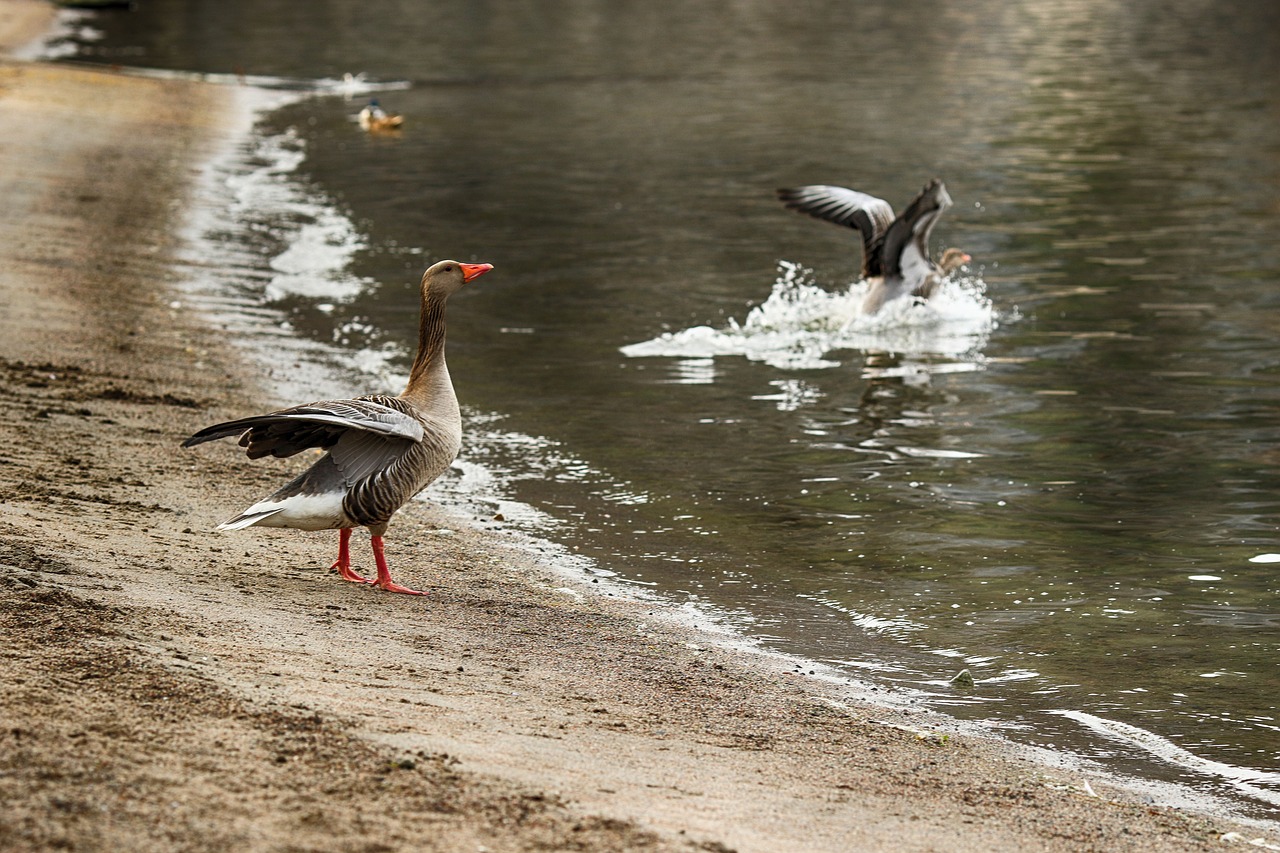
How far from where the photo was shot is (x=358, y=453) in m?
7.98

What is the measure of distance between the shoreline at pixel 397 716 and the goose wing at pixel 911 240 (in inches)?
329

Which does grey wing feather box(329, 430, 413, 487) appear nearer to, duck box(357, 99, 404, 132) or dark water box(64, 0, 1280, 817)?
dark water box(64, 0, 1280, 817)

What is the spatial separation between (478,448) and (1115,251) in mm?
12048

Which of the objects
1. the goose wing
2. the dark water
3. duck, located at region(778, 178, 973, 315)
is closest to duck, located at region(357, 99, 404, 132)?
the dark water

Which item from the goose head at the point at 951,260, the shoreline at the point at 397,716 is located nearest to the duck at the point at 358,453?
the shoreline at the point at 397,716

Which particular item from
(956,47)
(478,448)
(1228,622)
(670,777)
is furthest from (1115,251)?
(956,47)

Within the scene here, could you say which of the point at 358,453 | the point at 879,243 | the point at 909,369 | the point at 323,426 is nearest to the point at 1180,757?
the point at 358,453

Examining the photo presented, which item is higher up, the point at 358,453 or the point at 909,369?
the point at 358,453

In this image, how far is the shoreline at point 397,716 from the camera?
5086 mm

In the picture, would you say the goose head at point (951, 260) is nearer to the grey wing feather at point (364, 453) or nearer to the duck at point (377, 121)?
the grey wing feather at point (364, 453)

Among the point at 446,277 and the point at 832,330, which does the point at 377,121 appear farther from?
the point at 446,277

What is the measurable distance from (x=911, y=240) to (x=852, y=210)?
2.59 ft

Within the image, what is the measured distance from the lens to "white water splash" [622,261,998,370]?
16328 millimetres

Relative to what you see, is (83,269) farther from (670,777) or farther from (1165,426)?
(670,777)
